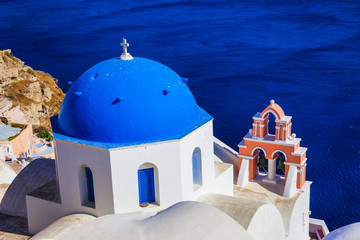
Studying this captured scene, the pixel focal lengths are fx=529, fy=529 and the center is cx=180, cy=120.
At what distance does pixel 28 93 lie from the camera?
89.3ft

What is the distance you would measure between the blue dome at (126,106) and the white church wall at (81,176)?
24 cm

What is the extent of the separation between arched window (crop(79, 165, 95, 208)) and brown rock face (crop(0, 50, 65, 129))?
16069 millimetres

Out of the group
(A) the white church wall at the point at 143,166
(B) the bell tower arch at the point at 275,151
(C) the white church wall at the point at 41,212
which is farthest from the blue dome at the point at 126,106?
(B) the bell tower arch at the point at 275,151

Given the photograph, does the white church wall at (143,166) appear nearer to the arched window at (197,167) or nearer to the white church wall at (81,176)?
the white church wall at (81,176)

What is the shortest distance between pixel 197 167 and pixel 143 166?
126 centimetres

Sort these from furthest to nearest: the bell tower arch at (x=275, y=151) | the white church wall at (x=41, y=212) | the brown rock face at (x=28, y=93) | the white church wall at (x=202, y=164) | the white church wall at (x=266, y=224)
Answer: the brown rock face at (x=28, y=93), the bell tower arch at (x=275, y=151), the white church wall at (x=41, y=212), the white church wall at (x=202, y=164), the white church wall at (x=266, y=224)

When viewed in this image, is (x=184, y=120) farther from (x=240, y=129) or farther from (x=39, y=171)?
(x=240, y=129)

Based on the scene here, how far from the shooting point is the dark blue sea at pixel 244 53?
2366 centimetres

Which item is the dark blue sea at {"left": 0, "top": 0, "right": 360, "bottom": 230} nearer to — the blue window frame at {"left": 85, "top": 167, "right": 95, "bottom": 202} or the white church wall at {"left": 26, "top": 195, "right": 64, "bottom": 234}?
the blue window frame at {"left": 85, "top": 167, "right": 95, "bottom": 202}

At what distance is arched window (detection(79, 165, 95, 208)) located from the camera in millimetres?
9203

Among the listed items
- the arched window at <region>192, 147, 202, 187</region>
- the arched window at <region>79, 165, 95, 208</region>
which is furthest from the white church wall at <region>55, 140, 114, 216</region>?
the arched window at <region>192, 147, 202, 187</region>

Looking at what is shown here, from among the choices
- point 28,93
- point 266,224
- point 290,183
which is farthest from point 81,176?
point 28,93

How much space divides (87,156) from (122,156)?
0.64m

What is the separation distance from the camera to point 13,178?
1195cm
